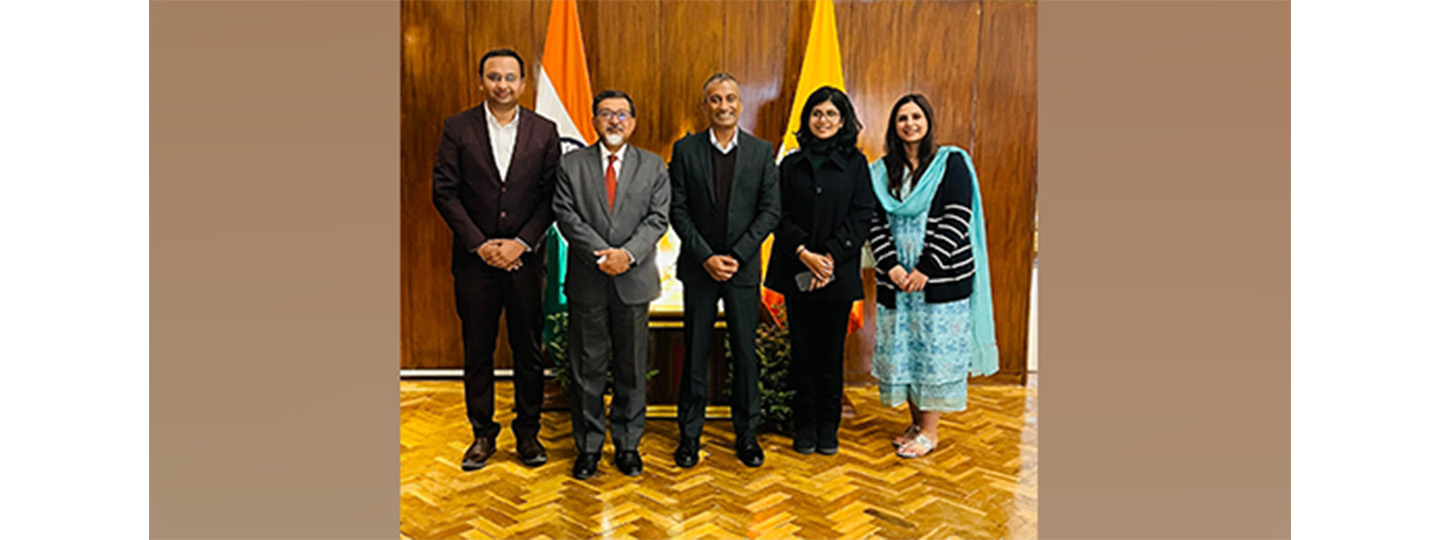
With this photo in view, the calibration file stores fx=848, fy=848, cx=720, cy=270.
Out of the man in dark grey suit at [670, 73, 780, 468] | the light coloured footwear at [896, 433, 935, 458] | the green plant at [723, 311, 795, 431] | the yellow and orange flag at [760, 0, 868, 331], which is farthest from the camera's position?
the yellow and orange flag at [760, 0, 868, 331]

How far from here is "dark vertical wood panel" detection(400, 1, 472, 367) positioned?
436 centimetres

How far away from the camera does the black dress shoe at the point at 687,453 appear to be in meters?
3.19

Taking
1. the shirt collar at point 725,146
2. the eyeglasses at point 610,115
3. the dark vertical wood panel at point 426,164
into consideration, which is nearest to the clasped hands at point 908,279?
the shirt collar at point 725,146

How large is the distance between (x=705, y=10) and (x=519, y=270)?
2.01 metres

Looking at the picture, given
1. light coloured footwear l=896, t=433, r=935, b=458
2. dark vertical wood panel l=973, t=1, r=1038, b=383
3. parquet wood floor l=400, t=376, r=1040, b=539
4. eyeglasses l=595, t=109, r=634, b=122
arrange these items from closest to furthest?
parquet wood floor l=400, t=376, r=1040, b=539 → eyeglasses l=595, t=109, r=634, b=122 → light coloured footwear l=896, t=433, r=935, b=458 → dark vertical wood panel l=973, t=1, r=1038, b=383

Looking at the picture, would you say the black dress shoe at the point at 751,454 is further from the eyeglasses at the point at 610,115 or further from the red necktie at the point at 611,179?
the eyeglasses at the point at 610,115

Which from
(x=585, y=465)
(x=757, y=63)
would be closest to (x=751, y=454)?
(x=585, y=465)

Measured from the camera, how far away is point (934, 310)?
3.26 m

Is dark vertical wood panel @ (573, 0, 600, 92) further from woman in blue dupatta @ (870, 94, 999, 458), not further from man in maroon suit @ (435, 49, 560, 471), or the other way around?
woman in blue dupatta @ (870, 94, 999, 458)

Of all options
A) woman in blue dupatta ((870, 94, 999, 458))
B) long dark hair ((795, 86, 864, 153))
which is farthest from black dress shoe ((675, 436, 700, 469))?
long dark hair ((795, 86, 864, 153))

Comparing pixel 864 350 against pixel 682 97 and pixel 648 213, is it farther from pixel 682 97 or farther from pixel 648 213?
pixel 648 213

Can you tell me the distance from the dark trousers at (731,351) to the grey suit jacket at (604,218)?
0.24 m

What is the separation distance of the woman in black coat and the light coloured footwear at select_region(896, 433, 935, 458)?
0.40 meters

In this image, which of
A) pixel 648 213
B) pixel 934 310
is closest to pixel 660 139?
pixel 648 213
